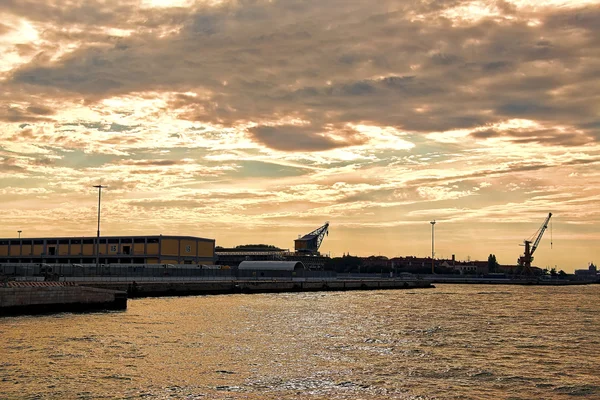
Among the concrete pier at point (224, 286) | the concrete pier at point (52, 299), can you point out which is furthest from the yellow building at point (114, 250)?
the concrete pier at point (52, 299)

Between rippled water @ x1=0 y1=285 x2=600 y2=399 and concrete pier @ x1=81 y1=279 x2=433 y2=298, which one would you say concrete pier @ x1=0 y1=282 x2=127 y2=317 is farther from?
concrete pier @ x1=81 y1=279 x2=433 y2=298

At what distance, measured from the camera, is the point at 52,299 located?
70375 millimetres

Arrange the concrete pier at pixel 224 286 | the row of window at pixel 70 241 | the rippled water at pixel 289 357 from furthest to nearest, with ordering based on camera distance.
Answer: the row of window at pixel 70 241, the concrete pier at pixel 224 286, the rippled water at pixel 289 357

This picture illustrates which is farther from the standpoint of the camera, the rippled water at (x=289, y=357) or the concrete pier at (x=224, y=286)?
the concrete pier at (x=224, y=286)

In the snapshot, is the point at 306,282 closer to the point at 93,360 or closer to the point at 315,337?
the point at 315,337

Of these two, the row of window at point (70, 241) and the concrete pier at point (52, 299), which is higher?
the row of window at point (70, 241)

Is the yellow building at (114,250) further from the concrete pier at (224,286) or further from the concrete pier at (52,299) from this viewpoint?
the concrete pier at (52,299)

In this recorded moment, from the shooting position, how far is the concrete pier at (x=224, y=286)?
349 feet

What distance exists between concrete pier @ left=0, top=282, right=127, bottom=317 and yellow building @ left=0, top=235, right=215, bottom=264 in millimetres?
91869

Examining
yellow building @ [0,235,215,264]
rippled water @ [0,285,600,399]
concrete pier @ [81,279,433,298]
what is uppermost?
yellow building @ [0,235,215,264]

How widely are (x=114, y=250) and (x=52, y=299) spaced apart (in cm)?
10468

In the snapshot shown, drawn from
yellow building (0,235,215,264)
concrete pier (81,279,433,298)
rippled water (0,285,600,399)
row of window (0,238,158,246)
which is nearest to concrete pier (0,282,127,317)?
rippled water (0,285,600,399)

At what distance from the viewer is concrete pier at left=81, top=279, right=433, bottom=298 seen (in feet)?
349

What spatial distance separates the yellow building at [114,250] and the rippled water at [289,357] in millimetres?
95929
